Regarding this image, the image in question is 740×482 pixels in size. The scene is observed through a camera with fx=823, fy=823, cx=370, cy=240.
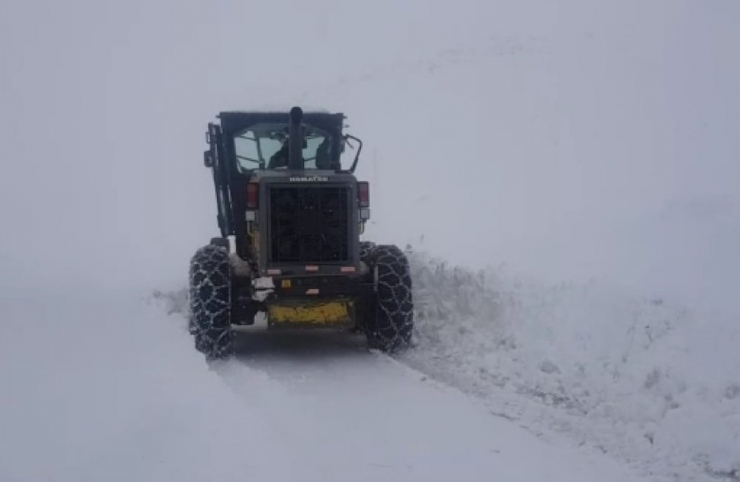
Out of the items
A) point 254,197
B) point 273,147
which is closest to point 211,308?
point 254,197

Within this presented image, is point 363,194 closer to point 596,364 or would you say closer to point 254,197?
point 254,197

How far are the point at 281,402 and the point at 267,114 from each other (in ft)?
13.1

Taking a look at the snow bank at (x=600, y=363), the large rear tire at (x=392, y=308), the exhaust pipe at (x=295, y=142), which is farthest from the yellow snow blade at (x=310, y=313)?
the exhaust pipe at (x=295, y=142)

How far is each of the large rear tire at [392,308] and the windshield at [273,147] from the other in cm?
152

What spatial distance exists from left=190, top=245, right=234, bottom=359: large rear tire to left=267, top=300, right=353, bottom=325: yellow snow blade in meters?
0.46

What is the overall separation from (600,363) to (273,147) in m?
4.53

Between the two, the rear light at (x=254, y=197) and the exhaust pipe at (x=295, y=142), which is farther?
the exhaust pipe at (x=295, y=142)

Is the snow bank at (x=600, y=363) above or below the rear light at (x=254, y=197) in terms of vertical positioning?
below

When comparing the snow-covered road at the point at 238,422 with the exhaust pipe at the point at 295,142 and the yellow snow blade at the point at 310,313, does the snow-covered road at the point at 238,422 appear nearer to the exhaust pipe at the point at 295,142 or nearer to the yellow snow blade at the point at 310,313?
the yellow snow blade at the point at 310,313

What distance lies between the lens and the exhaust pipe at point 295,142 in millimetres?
8625

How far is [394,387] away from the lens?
7.05m

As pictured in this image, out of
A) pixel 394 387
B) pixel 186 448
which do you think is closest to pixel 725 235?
pixel 394 387

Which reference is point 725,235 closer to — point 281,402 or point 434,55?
point 281,402

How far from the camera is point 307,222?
8117mm
